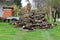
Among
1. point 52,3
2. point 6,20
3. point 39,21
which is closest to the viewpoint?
point 39,21

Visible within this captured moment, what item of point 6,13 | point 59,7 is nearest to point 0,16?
point 6,13

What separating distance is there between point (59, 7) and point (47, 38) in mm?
29528

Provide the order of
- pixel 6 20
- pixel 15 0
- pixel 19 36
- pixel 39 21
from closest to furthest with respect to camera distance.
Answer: pixel 19 36 → pixel 39 21 → pixel 6 20 → pixel 15 0

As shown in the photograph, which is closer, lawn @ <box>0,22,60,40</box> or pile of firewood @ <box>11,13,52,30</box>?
lawn @ <box>0,22,60,40</box>

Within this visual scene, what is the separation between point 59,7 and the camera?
32.4m

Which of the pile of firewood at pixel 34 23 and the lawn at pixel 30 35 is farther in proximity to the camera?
the pile of firewood at pixel 34 23

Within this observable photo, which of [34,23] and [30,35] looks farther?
[34,23]

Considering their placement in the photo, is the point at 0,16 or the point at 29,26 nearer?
the point at 29,26

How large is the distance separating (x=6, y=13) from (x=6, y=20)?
6.00m

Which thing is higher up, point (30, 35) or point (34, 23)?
point (34, 23)

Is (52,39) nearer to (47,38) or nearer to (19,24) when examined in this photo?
(47,38)

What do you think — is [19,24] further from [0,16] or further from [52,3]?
[52,3]

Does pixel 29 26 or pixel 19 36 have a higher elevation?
pixel 19 36

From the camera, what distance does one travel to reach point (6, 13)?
36.6m
